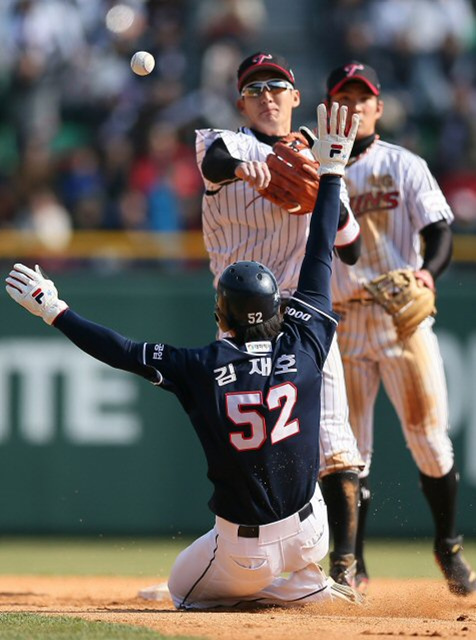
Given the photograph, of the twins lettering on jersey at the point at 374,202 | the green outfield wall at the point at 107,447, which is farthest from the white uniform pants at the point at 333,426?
the green outfield wall at the point at 107,447

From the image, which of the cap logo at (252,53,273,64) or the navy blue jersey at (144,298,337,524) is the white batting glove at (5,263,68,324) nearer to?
the navy blue jersey at (144,298,337,524)

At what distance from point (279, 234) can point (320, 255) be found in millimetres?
663

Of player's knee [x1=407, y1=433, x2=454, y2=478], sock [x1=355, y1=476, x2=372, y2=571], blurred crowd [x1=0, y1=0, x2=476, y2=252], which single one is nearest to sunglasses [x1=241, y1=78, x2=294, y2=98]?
player's knee [x1=407, y1=433, x2=454, y2=478]

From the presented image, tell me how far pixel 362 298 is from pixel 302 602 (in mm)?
1717

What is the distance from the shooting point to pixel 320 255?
15.8 feet

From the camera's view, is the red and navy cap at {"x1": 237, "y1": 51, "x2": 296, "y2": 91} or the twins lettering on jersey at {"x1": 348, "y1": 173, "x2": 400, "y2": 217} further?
the twins lettering on jersey at {"x1": 348, "y1": 173, "x2": 400, "y2": 217}

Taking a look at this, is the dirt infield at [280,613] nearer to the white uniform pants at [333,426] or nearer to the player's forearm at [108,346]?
the white uniform pants at [333,426]

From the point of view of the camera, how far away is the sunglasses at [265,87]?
5469 millimetres

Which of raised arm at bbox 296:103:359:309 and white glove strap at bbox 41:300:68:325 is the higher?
raised arm at bbox 296:103:359:309

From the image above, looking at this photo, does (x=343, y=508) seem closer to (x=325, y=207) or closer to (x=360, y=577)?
(x=360, y=577)

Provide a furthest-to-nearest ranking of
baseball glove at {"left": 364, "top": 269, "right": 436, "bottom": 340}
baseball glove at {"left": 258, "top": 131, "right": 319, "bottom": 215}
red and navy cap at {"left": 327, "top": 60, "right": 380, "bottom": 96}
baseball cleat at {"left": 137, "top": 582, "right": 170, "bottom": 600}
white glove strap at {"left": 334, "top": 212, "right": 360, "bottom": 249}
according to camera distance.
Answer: red and navy cap at {"left": 327, "top": 60, "right": 380, "bottom": 96} < baseball cleat at {"left": 137, "top": 582, "right": 170, "bottom": 600} < baseball glove at {"left": 364, "top": 269, "right": 436, "bottom": 340} < white glove strap at {"left": 334, "top": 212, "right": 360, "bottom": 249} < baseball glove at {"left": 258, "top": 131, "right": 319, "bottom": 215}

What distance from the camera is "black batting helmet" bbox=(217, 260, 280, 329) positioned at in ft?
15.1

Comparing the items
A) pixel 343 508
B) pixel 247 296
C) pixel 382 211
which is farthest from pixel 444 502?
pixel 247 296

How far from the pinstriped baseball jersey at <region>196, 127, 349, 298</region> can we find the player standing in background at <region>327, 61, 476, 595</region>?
25.7 inches
